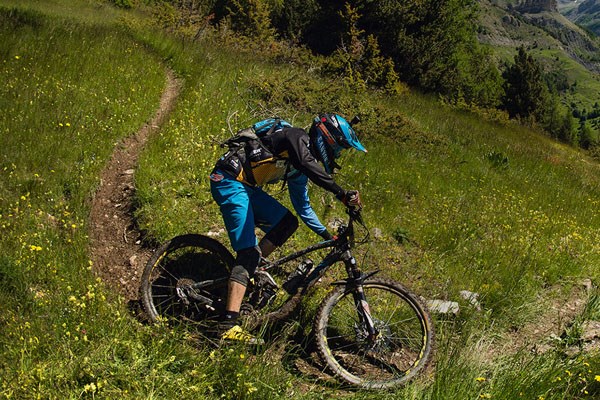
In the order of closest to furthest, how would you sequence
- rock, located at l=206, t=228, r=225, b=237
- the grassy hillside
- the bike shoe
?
the grassy hillside < the bike shoe < rock, located at l=206, t=228, r=225, b=237

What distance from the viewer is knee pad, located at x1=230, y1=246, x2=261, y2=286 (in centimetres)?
532

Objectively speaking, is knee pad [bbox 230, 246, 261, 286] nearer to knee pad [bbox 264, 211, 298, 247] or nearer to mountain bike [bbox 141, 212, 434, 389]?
mountain bike [bbox 141, 212, 434, 389]

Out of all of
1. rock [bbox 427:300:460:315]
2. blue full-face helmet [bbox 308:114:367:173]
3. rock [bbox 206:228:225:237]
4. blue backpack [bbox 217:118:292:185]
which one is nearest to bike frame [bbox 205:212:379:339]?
blue full-face helmet [bbox 308:114:367:173]

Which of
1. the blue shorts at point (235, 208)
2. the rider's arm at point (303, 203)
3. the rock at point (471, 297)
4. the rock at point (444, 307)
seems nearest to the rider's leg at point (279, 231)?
the rider's arm at point (303, 203)

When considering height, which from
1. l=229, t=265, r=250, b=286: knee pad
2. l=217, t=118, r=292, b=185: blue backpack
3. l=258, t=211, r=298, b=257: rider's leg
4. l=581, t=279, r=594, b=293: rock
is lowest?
l=229, t=265, r=250, b=286: knee pad

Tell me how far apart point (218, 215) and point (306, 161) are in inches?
124

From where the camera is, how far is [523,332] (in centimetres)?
719

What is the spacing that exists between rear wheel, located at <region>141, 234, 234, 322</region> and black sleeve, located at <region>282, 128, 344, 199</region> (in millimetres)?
1474

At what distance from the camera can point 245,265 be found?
5.38 meters

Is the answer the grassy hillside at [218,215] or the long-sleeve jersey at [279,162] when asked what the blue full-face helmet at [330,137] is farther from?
the grassy hillside at [218,215]

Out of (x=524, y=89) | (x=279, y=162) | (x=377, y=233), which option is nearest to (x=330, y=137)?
(x=279, y=162)

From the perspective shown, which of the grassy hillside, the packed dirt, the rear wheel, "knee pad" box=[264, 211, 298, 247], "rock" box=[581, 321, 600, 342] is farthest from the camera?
"rock" box=[581, 321, 600, 342]

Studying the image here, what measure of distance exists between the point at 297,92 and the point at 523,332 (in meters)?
7.98

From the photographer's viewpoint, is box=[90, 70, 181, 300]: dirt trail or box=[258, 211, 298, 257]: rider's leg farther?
box=[90, 70, 181, 300]: dirt trail
